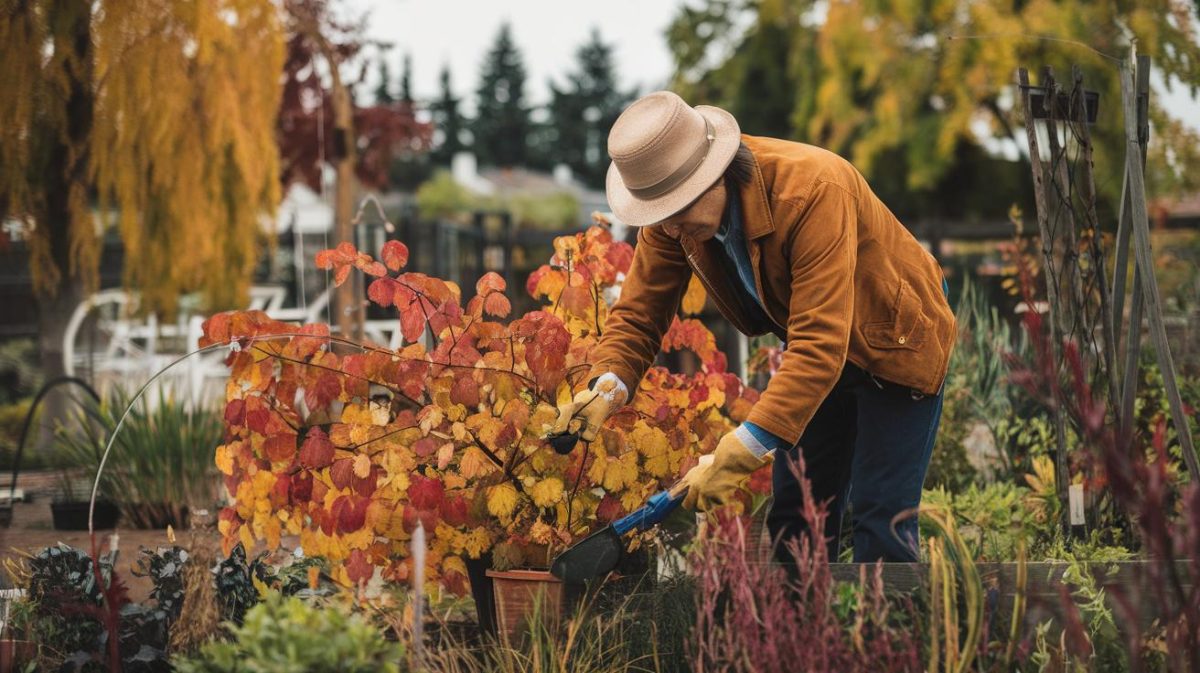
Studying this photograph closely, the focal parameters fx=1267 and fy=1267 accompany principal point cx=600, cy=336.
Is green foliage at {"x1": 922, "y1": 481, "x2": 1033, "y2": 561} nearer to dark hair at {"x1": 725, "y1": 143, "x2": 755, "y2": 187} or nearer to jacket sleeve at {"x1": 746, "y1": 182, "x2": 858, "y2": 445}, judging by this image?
jacket sleeve at {"x1": 746, "y1": 182, "x2": 858, "y2": 445}

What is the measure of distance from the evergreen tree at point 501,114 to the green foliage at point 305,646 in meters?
60.0

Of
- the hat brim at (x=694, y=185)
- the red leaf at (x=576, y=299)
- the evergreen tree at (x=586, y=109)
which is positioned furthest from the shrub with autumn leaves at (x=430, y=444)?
the evergreen tree at (x=586, y=109)

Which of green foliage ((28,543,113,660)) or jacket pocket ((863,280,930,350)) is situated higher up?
jacket pocket ((863,280,930,350))

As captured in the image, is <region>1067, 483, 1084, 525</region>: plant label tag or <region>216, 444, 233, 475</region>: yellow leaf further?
<region>1067, 483, 1084, 525</region>: plant label tag

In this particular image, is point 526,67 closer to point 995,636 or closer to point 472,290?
point 472,290

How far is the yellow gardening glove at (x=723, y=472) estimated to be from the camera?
244 centimetres

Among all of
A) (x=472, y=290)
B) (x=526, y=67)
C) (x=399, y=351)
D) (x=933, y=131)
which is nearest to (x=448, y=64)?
(x=526, y=67)

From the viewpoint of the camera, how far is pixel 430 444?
298 centimetres

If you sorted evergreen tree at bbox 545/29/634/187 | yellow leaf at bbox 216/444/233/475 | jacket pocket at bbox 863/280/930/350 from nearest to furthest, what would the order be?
jacket pocket at bbox 863/280/930/350 < yellow leaf at bbox 216/444/233/475 < evergreen tree at bbox 545/29/634/187

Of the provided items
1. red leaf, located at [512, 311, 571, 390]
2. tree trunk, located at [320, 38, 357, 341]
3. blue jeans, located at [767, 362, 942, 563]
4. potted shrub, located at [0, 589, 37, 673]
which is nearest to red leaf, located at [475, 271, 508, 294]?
red leaf, located at [512, 311, 571, 390]

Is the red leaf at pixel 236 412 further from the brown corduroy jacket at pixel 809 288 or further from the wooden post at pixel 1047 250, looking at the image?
the wooden post at pixel 1047 250

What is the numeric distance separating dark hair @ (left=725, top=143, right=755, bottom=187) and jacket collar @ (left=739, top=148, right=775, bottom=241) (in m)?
0.01

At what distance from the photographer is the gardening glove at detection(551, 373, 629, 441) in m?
2.77

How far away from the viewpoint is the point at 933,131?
15242 millimetres
